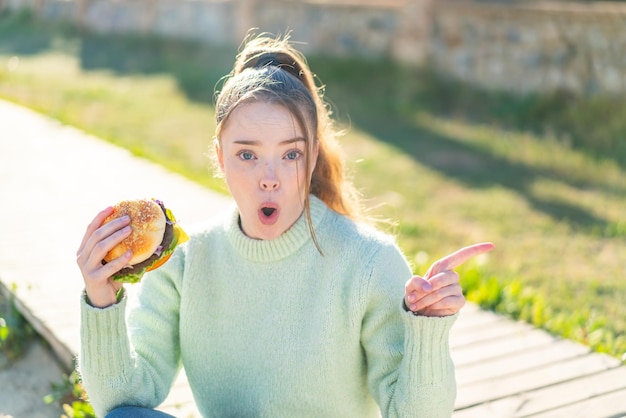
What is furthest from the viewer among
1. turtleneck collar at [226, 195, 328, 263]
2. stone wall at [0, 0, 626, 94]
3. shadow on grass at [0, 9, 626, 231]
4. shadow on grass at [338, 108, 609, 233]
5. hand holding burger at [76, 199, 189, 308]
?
stone wall at [0, 0, 626, 94]

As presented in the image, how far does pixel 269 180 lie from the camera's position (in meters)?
2.30

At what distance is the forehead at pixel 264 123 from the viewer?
7.67 feet

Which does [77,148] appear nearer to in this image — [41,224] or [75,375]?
[41,224]

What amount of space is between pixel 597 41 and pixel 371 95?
2.60 m

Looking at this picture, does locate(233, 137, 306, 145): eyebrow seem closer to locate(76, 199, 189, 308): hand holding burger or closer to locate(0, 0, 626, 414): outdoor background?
locate(76, 199, 189, 308): hand holding burger

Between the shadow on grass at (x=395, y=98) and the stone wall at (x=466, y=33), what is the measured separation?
25 cm

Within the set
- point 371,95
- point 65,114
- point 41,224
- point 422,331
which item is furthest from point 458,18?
point 422,331

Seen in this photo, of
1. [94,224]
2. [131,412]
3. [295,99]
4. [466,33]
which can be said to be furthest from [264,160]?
[466,33]

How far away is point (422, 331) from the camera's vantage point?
7.20 ft

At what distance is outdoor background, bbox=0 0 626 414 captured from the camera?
5.52m

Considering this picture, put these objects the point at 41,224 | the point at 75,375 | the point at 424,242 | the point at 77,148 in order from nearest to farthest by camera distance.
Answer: the point at 75,375, the point at 41,224, the point at 424,242, the point at 77,148

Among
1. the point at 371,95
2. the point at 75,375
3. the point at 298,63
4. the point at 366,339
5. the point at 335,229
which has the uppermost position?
the point at 298,63

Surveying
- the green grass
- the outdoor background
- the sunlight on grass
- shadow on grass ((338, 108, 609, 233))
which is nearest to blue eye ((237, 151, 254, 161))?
the green grass

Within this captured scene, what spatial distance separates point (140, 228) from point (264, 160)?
14.8 inches
